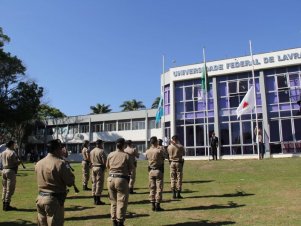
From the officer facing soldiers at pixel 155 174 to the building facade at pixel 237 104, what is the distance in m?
19.3

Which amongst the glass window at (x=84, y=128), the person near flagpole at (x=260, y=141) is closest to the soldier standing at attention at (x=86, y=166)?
the person near flagpole at (x=260, y=141)

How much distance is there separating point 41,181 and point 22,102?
114ft

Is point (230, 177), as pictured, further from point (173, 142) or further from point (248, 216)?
point (248, 216)

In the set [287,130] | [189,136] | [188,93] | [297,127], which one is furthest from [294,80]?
[189,136]

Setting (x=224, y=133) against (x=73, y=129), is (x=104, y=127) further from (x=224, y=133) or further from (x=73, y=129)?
(x=224, y=133)

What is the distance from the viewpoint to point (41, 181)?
6.34 meters

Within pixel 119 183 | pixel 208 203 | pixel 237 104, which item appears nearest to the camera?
pixel 119 183

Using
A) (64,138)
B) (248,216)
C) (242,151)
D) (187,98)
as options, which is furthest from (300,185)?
(64,138)

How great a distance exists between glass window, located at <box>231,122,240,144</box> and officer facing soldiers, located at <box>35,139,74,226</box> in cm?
2480

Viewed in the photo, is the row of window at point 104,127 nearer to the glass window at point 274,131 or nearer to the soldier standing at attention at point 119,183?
the glass window at point 274,131

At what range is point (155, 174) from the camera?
10.6m

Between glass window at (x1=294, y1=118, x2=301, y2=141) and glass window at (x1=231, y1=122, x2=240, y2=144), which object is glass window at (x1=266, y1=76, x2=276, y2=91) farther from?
glass window at (x1=231, y1=122, x2=240, y2=144)

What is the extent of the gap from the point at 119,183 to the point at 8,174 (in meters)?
4.38

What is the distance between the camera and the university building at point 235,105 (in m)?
28.5
